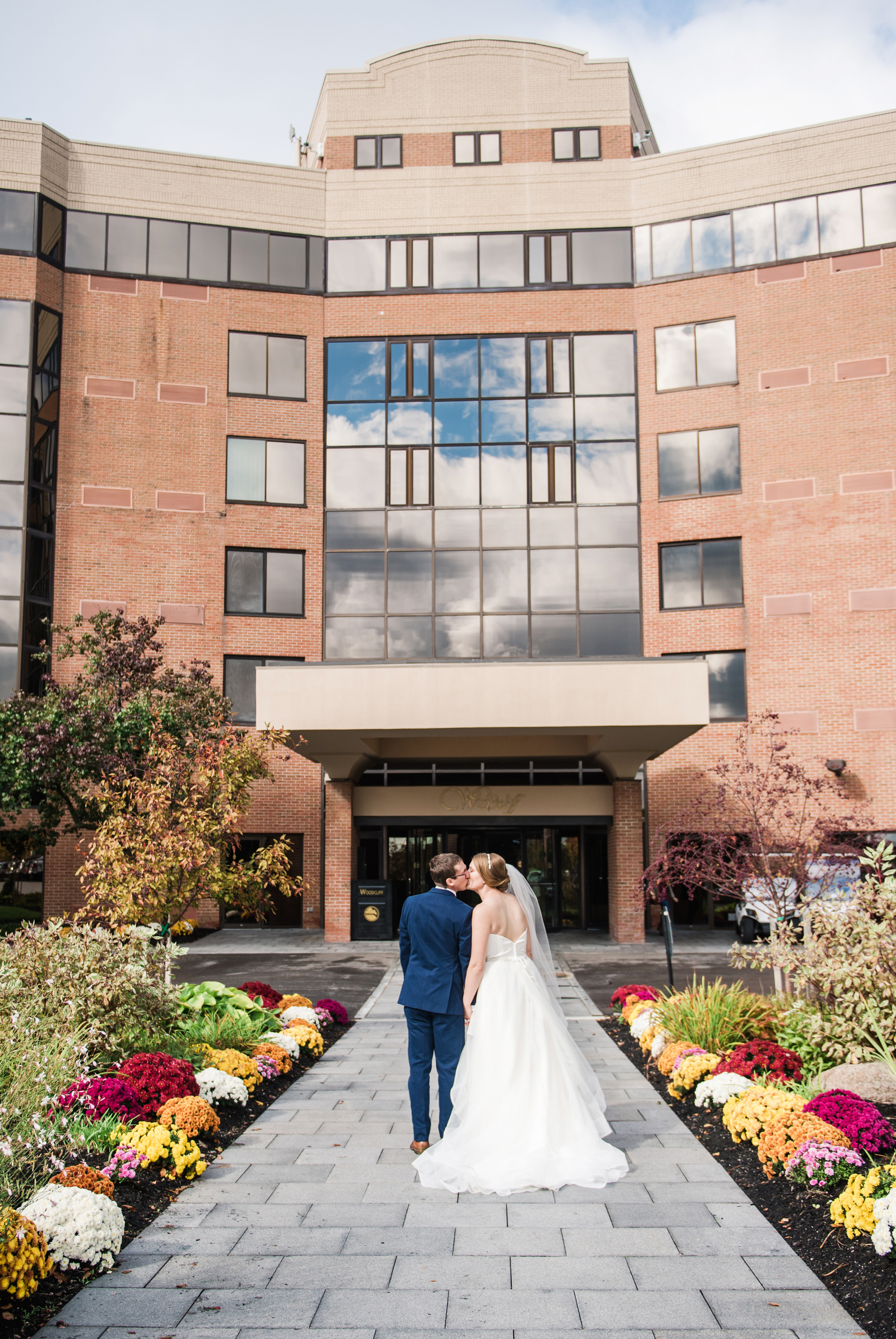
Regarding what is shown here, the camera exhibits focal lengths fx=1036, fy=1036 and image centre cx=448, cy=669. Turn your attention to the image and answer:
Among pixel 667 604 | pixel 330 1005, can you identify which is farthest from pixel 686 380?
pixel 330 1005

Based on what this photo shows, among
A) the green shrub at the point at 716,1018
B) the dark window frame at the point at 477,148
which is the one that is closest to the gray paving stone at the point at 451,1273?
the green shrub at the point at 716,1018

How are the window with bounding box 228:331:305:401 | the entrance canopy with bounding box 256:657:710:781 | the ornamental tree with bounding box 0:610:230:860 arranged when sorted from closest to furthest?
the entrance canopy with bounding box 256:657:710:781
the ornamental tree with bounding box 0:610:230:860
the window with bounding box 228:331:305:401

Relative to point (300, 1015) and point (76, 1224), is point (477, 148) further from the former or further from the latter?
point (76, 1224)

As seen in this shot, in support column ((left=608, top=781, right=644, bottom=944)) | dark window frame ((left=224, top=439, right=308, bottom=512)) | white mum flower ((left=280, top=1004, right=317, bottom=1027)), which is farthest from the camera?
dark window frame ((left=224, top=439, right=308, bottom=512))

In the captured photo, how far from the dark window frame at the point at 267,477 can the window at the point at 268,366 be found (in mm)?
273

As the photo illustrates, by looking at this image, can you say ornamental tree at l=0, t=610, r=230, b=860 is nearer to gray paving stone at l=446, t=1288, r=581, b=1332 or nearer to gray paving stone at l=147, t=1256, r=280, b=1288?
gray paving stone at l=147, t=1256, r=280, b=1288

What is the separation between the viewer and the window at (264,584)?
26.9 meters

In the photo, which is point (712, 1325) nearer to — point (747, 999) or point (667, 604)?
point (747, 999)

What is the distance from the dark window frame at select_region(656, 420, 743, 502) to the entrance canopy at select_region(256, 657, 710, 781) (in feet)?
28.3

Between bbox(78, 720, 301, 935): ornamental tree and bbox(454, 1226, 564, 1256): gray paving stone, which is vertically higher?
bbox(78, 720, 301, 935): ornamental tree

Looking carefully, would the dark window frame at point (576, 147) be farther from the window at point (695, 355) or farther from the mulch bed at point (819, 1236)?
the mulch bed at point (819, 1236)

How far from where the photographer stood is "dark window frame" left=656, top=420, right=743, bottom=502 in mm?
26172

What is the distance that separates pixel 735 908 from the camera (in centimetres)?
2466

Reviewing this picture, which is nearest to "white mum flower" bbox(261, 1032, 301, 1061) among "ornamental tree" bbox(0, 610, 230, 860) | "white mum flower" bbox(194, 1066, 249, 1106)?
"white mum flower" bbox(194, 1066, 249, 1106)
